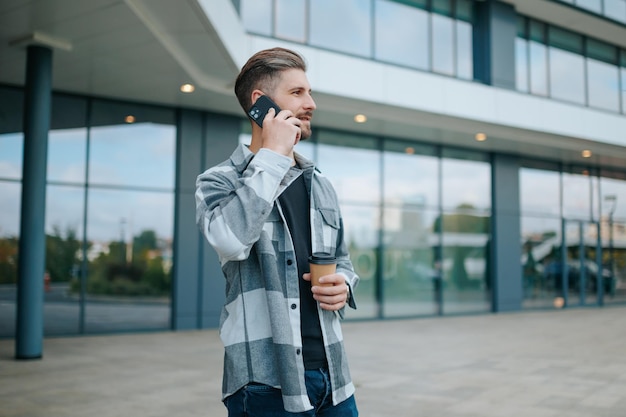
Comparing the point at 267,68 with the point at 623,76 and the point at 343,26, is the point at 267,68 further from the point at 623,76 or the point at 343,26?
the point at 623,76

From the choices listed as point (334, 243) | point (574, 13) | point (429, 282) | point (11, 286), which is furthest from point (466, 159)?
point (334, 243)

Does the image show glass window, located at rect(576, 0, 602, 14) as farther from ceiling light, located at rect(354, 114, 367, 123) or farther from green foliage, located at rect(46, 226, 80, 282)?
green foliage, located at rect(46, 226, 80, 282)

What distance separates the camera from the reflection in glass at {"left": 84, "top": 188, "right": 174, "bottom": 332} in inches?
460

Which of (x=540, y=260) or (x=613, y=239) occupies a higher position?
(x=613, y=239)

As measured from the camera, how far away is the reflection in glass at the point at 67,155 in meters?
11.5

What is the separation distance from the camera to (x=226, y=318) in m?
1.84

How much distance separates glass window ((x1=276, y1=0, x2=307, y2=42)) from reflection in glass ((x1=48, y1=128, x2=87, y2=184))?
4.48 m

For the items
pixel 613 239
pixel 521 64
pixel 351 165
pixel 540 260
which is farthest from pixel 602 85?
pixel 351 165

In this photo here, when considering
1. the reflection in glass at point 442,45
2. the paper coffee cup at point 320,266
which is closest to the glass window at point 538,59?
the reflection in glass at point 442,45

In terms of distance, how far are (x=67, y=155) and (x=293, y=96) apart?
35.5 ft

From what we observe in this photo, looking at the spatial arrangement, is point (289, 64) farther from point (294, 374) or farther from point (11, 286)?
point (11, 286)

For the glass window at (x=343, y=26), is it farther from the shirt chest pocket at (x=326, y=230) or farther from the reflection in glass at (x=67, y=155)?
the shirt chest pocket at (x=326, y=230)

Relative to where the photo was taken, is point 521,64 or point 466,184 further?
point 466,184

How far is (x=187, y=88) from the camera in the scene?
1121cm
